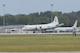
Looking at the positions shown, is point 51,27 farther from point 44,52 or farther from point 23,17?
point 44,52

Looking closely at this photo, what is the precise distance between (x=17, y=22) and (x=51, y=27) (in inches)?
2220

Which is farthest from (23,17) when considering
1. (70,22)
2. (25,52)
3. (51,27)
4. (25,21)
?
(25,52)

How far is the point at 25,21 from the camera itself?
192 meters

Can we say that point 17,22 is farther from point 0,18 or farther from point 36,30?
point 36,30

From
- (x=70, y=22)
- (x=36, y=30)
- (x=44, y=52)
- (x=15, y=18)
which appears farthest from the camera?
(x=15, y=18)

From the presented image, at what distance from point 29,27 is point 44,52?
108m

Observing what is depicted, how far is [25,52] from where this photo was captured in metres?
25.6

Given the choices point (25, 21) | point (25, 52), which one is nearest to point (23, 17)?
point (25, 21)

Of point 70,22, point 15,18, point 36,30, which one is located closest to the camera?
point 36,30

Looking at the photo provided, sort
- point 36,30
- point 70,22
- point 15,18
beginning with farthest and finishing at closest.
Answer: point 15,18 → point 70,22 → point 36,30

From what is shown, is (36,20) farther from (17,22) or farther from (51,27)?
(51,27)

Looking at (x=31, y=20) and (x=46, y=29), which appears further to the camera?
(x=31, y=20)

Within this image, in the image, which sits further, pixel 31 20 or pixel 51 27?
pixel 31 20

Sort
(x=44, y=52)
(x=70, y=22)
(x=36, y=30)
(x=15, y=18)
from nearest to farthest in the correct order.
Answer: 1. (x=44, y=52)
2. (x=36, y=30)
3. (x=70, y=22)
4. (x=15, y=18)
